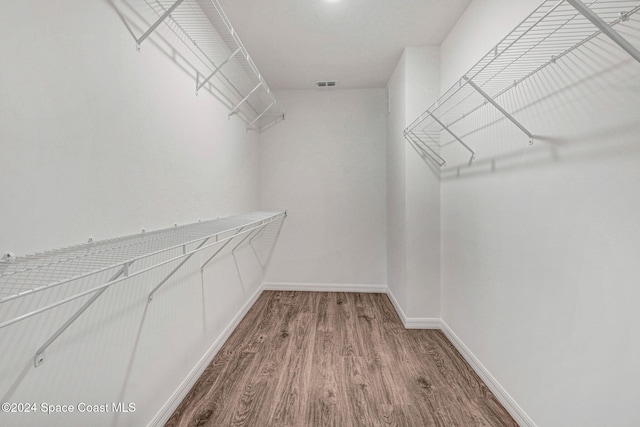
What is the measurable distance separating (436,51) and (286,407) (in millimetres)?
2780

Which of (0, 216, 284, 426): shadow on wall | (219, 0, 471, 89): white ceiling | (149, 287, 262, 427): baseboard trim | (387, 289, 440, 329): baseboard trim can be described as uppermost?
(219, 0, 471, 89): white ceiling

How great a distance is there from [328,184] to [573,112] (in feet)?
8.06

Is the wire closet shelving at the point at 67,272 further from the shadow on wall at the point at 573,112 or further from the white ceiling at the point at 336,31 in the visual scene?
the white ceiling at the point at 336,31

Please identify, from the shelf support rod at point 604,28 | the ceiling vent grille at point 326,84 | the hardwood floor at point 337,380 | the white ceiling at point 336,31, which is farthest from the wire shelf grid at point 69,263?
the ceiling vent grille at point 326,84

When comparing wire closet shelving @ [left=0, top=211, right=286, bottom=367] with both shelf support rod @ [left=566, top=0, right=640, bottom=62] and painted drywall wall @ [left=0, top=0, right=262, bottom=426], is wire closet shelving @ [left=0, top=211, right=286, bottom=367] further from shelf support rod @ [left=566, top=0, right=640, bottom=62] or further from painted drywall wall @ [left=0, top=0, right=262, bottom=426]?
shelf support rod @ [left=566, top=0, right=640, bottom=62]

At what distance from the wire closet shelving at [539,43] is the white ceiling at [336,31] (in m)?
0.62

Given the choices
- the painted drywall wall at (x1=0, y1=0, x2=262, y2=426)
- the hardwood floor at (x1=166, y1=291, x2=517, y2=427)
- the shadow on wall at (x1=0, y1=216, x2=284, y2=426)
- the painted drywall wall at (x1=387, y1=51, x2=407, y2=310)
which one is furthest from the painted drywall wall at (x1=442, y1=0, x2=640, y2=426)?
the painted drywall wall at (x1=0, y1=0, x2=262, y2=426)

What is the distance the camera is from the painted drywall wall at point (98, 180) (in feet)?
2.45

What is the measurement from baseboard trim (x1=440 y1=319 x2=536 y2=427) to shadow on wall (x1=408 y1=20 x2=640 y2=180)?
1.16 m

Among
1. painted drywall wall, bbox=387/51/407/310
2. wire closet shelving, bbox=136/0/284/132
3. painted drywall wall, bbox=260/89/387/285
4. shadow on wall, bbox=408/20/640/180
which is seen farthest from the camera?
painted drywall wall, bbox=260/89/387/285

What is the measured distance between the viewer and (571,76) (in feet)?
3.60

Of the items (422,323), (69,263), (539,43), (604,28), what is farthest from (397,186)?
(69,263)

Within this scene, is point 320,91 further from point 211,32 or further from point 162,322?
point 162,322

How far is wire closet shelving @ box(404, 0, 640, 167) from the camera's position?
75 cm
